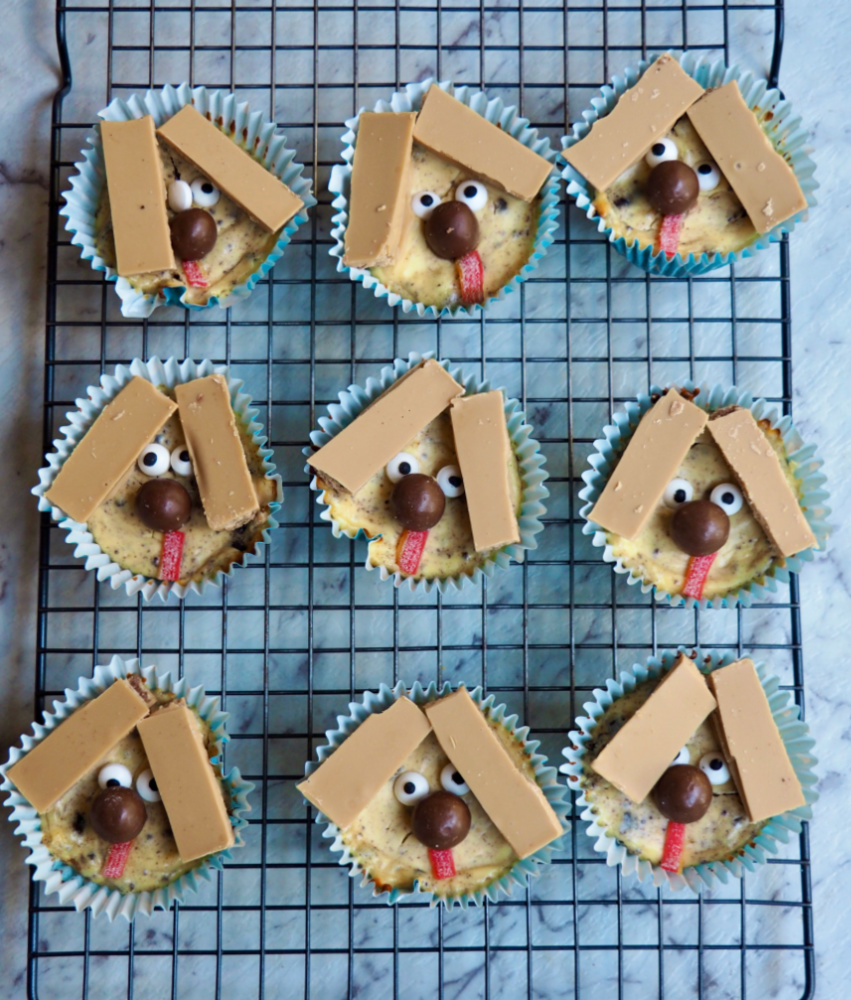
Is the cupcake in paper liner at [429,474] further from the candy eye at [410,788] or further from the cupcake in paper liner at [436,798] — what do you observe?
the candy eye at [410,788]

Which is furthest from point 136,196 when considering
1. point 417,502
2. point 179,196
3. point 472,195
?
point 417,502

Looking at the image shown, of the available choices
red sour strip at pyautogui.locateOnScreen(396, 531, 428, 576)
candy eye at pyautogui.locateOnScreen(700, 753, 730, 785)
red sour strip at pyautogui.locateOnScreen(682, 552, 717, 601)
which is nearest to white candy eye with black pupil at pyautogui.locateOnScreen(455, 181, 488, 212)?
red sour strip at pyautogui.locateOnScreen(396, 531, 428, 576)

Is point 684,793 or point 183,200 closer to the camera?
point 684,793

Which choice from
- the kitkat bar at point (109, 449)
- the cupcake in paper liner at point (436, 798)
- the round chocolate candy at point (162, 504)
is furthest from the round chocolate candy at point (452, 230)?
the cupcake in paper liner at point (436, 798)

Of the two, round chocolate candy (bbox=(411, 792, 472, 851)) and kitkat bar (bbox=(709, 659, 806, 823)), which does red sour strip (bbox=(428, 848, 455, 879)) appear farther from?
kitkat bar (bbox=(709, 659, 806, 823))

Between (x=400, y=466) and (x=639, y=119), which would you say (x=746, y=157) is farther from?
(x=400, y=466)

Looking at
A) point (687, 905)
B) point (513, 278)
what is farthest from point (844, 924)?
point (513, 278)

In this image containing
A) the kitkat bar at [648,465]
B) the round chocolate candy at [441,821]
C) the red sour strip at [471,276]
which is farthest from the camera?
the red sour strip at [471,276]
